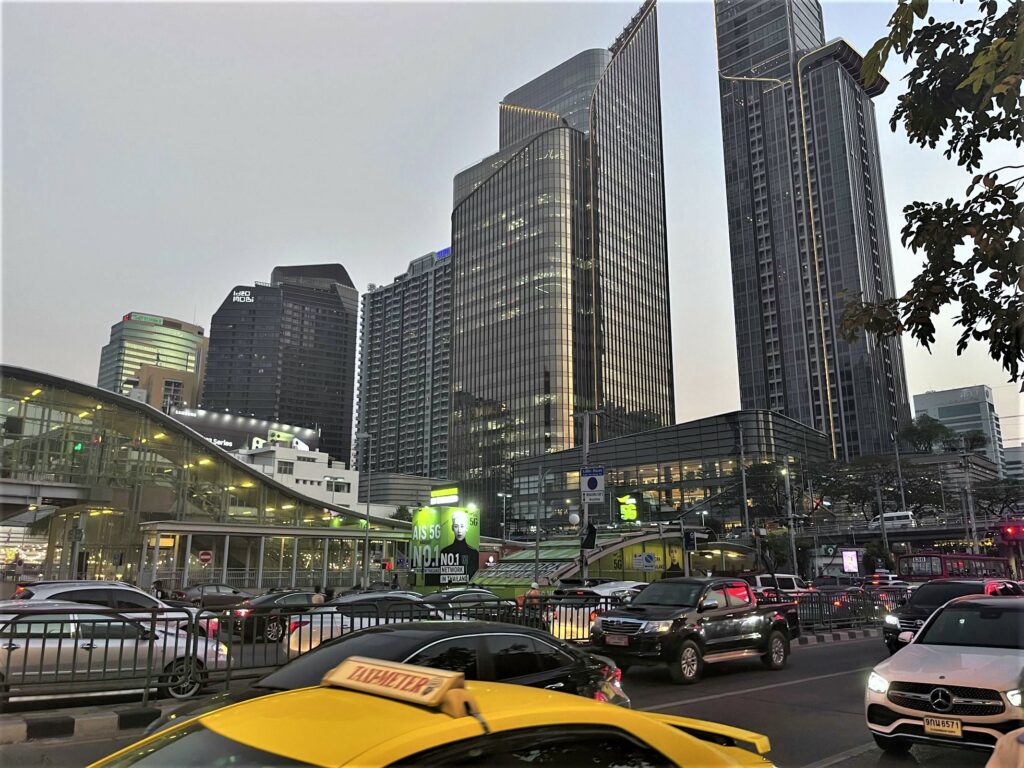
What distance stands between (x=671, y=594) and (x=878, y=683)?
6315 millimetres

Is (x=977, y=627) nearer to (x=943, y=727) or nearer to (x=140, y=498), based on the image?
(x=943, y=727)

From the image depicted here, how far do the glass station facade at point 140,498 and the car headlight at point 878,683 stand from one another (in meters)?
36.2

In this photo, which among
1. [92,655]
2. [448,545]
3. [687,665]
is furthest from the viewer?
[448,545]

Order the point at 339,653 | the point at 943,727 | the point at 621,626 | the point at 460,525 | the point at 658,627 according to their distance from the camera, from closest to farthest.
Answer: the point at 339,653
the point at 943,727
the point at 658,627
the point at 621,626
the point at 460,525

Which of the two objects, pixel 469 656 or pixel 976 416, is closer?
pixel 469 656

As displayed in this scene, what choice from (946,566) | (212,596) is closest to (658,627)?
(212,596)

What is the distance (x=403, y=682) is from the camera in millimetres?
2457

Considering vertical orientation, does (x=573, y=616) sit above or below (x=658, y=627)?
below

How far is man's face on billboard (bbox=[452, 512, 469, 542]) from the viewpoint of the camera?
2928 cm

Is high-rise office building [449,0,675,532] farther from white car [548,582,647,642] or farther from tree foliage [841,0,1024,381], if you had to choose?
tree foliage [841,0,1024,381]

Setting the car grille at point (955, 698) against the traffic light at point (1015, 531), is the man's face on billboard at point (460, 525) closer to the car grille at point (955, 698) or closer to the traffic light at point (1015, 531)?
the car grille at point (955, 698)

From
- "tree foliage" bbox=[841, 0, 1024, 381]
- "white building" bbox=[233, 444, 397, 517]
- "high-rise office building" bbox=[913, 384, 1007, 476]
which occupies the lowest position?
"tree foliage" bbox=[841, 0, 1024, 381]

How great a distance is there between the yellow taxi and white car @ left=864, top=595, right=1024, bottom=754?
5.31 m

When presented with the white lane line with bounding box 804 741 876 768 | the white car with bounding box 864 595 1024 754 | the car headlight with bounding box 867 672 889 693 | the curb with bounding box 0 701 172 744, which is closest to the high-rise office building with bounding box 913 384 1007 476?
the white car with bounding box 864 595 1024 754
